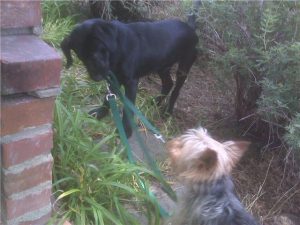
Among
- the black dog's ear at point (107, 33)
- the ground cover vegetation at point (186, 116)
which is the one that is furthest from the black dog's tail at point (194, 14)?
the black dog's ear at point (107, 33)

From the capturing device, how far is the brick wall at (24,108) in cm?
164

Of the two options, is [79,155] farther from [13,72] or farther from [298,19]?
[298,19]

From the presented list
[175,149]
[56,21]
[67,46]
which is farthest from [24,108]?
[56,21]

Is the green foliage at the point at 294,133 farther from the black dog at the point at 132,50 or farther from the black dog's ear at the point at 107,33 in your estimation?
the black dog's ear at the point at 107,33

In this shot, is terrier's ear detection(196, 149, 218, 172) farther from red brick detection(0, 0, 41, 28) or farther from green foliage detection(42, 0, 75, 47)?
green foliage detection(42, 0, 75, 47)

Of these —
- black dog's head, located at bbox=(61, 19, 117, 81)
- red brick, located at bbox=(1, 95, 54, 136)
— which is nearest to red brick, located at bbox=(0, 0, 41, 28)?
red brick, located at bbox=(1, 95, 54, 136)

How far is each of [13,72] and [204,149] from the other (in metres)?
1.11

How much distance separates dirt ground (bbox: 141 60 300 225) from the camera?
12.9ft

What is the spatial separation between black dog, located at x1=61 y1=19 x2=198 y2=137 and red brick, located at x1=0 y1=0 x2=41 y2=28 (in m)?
1.78

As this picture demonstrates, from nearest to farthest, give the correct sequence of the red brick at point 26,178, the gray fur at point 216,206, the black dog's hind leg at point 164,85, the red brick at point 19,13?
the red brick at point 19,13 < the red brick at point 26,178 < the gray fur at point 216,206 < the black dog's hind leg at point 164,85

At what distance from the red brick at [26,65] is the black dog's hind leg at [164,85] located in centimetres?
305

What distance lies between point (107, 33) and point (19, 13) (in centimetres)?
197

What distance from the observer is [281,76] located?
355cm

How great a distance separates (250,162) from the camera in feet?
14.1
